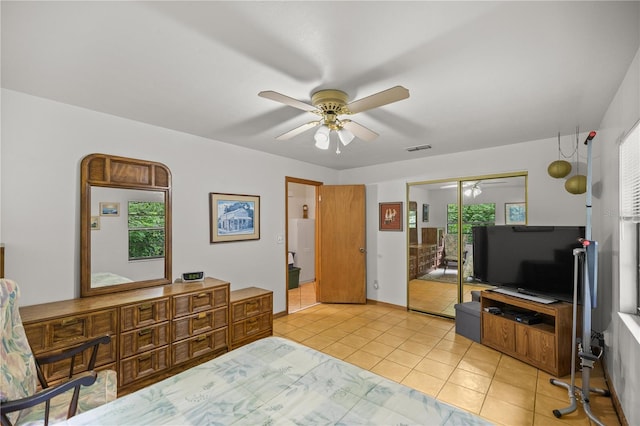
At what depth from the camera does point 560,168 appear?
317 centimetres

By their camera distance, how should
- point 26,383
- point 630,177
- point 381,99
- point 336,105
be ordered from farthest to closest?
point 336,105
point 630,177
point 381,99
point 26,383

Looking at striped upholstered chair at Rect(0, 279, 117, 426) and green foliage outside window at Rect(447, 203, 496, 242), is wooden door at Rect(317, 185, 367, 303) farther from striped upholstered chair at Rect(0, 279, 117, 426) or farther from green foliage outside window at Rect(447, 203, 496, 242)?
striped upholstered chair at Rect(0, 279, 117, 426)

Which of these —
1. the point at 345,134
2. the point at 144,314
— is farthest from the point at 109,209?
the point at 345,134

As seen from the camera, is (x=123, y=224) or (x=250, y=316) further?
(x=250, y=316)

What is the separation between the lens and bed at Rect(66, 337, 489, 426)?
1.24m

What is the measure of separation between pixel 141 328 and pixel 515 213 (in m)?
4.45

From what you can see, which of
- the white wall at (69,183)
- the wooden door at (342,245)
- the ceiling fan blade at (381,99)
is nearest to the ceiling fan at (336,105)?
the ceiling fan blade at (381,99)

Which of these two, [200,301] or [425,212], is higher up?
[425,212]

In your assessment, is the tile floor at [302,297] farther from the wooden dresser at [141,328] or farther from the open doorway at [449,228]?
the wooden dresser at [141,328]

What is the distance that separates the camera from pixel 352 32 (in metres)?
1.54

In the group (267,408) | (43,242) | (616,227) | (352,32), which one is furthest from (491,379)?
(43,242)

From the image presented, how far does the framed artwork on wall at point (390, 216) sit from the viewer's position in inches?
191

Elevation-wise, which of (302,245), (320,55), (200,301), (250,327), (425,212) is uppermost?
(320,55)

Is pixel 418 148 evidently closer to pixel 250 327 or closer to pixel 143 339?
pixel 250 327
